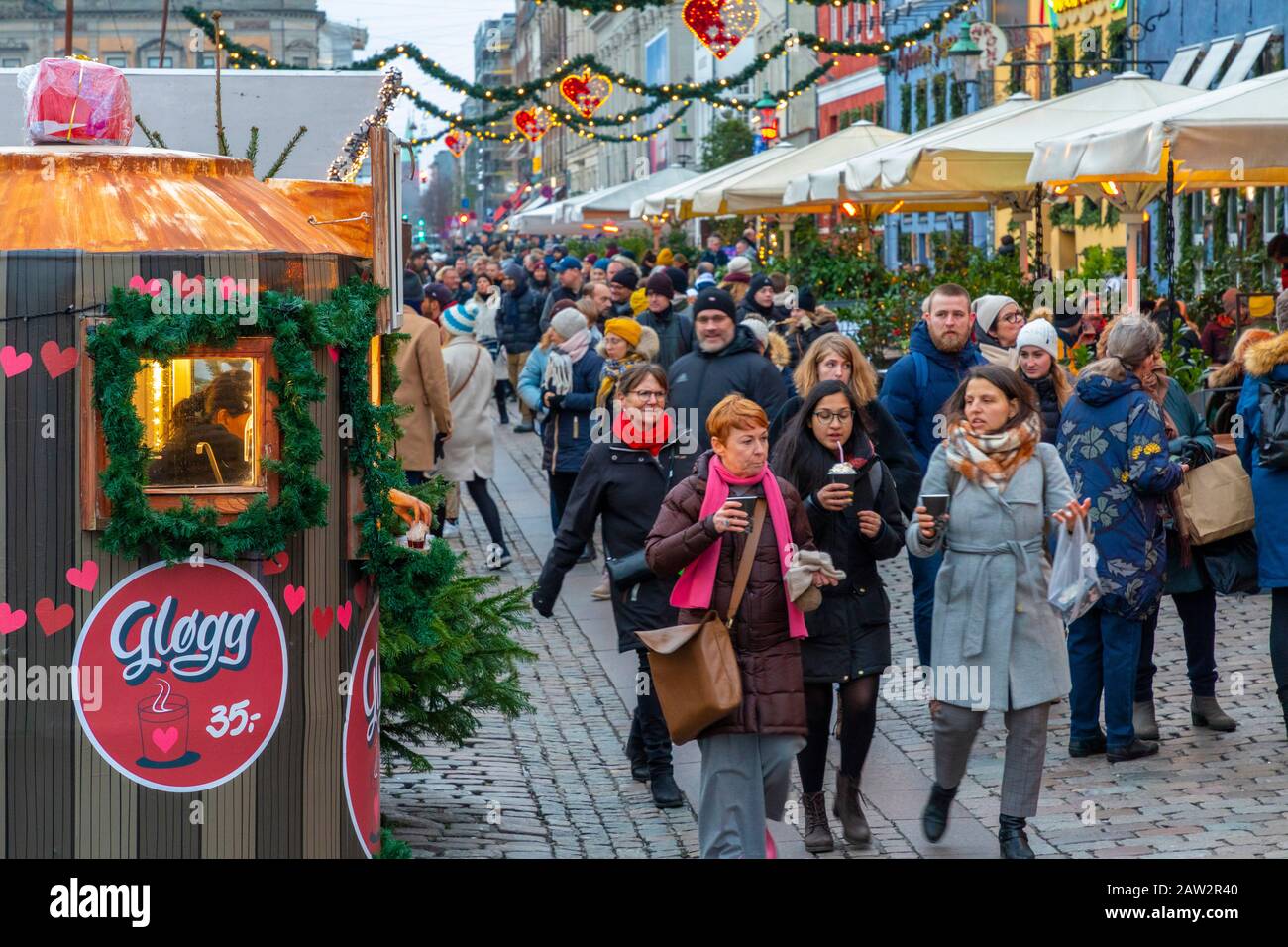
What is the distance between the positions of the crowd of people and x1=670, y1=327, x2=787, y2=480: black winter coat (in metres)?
0.01

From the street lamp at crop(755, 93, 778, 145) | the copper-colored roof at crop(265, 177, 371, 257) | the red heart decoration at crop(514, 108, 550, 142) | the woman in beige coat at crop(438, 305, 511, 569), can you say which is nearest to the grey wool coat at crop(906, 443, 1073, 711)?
the copper-colored roof at crop(265, 177, 371, 257)

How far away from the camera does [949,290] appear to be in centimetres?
Answer: 898

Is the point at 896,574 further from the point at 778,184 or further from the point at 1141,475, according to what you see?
the point at 778,184

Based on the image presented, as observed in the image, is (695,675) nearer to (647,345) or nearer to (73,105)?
(73,105)

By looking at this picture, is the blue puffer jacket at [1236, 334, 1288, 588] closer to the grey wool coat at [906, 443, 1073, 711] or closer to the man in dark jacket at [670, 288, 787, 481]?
the grey wool coat at [906, 443, 1073, 711]

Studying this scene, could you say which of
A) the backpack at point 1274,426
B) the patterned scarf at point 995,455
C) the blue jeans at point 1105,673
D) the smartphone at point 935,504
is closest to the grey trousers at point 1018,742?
the smartphone at point 935,504

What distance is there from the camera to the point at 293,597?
5.16m

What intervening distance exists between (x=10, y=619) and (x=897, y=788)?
13.1 feet

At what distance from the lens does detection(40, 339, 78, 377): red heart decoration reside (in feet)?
16.1

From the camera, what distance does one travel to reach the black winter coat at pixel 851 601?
22.5 ft

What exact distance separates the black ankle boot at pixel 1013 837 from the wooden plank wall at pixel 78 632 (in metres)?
2.49

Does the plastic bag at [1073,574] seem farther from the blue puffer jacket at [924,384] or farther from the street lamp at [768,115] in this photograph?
the street lamp at [768,115]

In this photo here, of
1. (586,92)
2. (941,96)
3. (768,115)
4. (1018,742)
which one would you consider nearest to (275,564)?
(1018,742)
